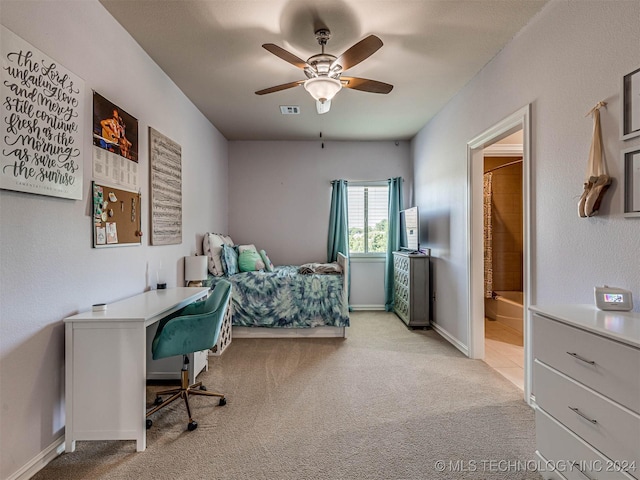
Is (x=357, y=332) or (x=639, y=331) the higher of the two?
(x=639, y=331)

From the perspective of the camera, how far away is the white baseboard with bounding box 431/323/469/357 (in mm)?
3438

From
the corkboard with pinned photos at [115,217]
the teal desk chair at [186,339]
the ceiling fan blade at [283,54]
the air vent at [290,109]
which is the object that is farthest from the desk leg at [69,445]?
the air vent at [290,109]

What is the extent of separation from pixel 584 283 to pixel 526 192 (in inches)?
31.9

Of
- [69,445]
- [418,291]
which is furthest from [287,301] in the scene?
[69,445]

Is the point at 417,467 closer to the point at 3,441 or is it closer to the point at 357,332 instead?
the point at 3,441

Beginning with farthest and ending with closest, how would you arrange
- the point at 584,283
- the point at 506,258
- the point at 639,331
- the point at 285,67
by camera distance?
the point at 506,258
the point at 285,67
the point at 584,283
the point at 639,331

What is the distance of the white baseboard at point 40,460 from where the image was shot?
5.31 feet

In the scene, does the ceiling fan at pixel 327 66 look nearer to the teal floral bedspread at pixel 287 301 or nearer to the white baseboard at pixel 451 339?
the teal floral bedspread at pixel 287 301

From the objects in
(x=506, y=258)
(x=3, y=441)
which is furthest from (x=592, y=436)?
(x=506, y=258)

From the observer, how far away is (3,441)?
5.02 ft

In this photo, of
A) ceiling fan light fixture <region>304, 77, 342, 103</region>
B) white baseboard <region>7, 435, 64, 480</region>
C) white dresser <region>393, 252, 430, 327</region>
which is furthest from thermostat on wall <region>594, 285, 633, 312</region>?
white baseboard <region>7, 435, 64, 480</region>

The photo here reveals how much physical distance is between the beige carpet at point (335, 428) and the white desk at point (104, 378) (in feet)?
0.53

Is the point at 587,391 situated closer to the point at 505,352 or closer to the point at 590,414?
the point at 590,414

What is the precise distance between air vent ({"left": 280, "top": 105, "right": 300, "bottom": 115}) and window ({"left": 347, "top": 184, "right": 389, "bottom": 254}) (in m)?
1.98
